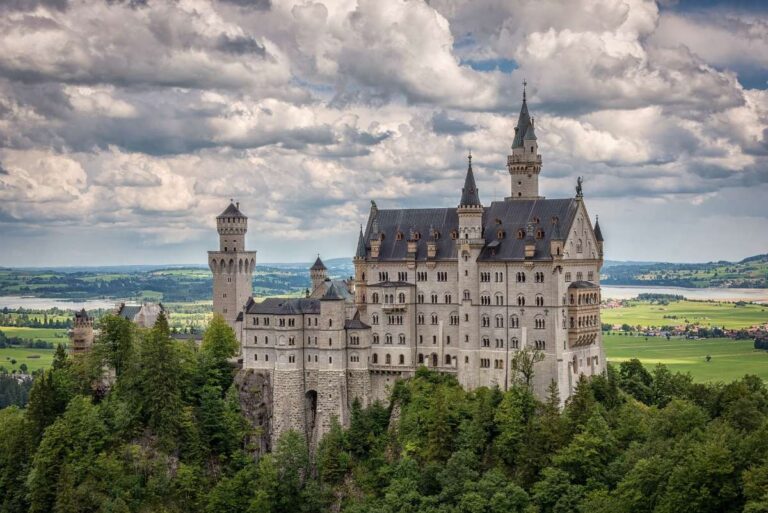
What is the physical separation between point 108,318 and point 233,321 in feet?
70.3

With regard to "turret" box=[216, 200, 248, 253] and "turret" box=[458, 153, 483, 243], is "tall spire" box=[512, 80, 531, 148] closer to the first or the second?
"turret" box=[458, 153, 483, 243]

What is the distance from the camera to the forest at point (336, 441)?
4058 inches

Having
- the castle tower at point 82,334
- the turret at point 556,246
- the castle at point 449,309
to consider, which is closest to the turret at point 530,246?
the castle at point 449,309

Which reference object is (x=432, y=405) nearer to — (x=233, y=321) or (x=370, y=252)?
(x=370, y=252)

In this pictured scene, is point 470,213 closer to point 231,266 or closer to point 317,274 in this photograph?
point 317,274

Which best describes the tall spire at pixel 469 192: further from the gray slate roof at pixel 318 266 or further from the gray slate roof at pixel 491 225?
the gray slate roof at pixel 318 266

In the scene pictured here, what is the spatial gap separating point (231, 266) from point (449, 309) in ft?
142

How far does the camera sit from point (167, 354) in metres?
125

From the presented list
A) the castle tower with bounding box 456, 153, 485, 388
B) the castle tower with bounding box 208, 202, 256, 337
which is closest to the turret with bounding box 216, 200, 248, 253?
the castle tower with bounding box 208, 202, 256, 337

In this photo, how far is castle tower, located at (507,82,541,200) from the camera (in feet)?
422

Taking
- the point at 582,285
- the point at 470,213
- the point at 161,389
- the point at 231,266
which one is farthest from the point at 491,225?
the point at 231,266

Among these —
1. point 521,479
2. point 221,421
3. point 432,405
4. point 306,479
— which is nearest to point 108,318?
point 221,421

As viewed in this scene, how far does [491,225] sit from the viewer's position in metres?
122

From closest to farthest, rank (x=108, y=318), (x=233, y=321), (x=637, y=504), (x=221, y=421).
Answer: (x=637, y=504), (x=221, y=421), (x=108, y=318), (x=233, y=321)
